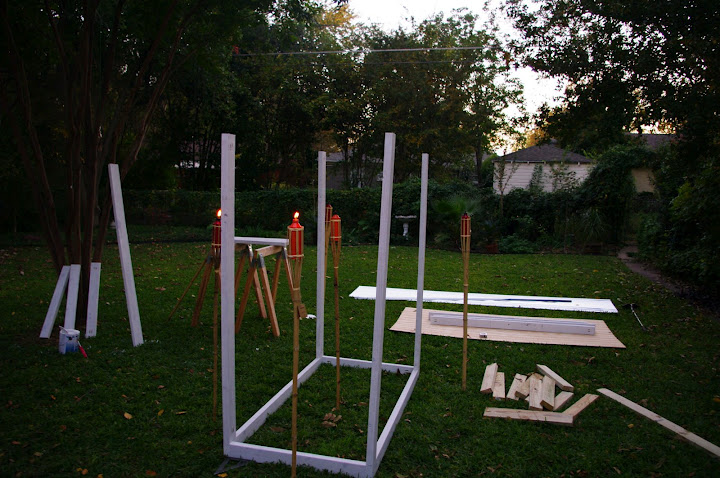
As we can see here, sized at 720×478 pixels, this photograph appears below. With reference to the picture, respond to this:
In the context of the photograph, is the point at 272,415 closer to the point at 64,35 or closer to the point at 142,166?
the point at 64,35

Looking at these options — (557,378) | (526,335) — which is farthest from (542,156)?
(557,378)

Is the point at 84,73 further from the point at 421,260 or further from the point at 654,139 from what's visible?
the point at 654,139

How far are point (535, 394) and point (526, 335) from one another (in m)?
1.84

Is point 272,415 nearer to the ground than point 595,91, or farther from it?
nearer to the ground

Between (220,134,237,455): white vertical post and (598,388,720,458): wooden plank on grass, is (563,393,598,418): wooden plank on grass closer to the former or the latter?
(598,388,720,458): wooden plank on grass

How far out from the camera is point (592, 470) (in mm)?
3135

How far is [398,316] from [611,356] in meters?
2.57

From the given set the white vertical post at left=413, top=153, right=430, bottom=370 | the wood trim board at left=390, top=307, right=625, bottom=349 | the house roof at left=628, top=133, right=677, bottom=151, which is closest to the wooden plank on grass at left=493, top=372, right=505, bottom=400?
the white vertical post at left=413, top=153, right=430, bottom=370

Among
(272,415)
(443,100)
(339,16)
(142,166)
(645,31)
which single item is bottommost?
(272,415)

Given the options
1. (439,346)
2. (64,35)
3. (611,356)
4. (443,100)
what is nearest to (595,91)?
(611,356)

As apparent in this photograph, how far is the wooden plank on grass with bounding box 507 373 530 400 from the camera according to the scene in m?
A: 4.16

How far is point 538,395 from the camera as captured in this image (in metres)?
4.09

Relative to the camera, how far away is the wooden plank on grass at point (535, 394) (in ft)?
13.0

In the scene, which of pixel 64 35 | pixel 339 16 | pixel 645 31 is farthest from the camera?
pixel 339 16
